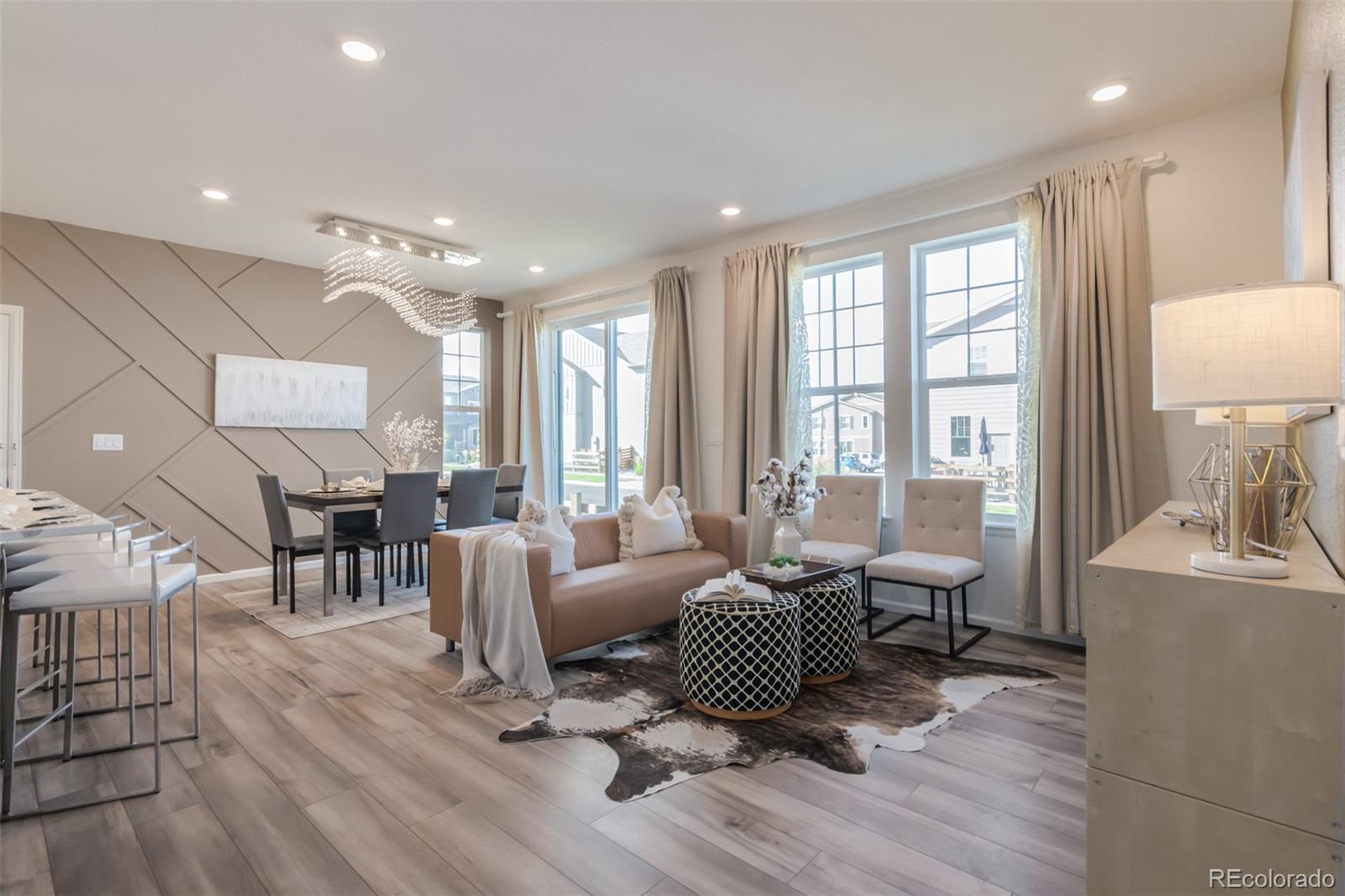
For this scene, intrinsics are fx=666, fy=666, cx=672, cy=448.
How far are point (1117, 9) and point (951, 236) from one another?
172cm

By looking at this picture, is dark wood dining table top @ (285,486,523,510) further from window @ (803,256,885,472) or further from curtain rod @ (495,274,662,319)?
window @ (803,256,885,472)

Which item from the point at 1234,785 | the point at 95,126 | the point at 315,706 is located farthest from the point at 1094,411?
the point at 95,126

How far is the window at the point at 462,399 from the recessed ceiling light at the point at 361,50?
4.43 m

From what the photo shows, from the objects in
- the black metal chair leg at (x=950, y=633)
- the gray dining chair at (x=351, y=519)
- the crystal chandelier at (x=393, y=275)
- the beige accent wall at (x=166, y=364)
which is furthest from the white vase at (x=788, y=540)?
the beige accent wall at (x=166, y=364)

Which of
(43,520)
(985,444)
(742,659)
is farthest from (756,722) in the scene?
(43,520)

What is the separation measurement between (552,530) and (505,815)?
1.55 meters

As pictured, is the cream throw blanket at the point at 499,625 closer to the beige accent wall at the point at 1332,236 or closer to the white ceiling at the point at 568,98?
the white ceiling at the point at 568,98

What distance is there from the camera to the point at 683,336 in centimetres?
550

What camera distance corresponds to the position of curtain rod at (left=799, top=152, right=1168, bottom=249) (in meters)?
3.44

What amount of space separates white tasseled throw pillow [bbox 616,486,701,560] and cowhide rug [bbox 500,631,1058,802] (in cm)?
70

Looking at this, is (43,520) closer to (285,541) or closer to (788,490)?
(285,541)

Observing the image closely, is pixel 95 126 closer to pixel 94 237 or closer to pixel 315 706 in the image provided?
pixel 94 237

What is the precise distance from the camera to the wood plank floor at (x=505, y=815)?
5.64ft

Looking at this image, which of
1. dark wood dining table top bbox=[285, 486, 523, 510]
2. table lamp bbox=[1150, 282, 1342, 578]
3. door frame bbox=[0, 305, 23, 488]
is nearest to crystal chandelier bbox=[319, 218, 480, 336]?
dark wood dining table top bbox=[285, 486, 523, 510]
